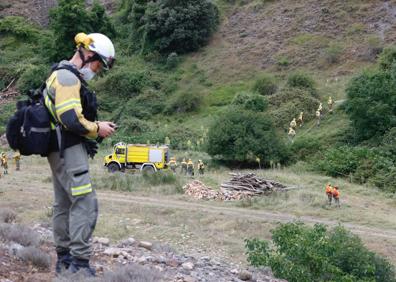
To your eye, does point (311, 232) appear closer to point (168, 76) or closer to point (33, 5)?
point (168, 76)

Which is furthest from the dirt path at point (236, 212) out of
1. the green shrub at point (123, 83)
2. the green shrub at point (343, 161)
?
the green shrub at point (123, 83)

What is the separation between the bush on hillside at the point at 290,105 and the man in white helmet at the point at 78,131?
83.3 feet

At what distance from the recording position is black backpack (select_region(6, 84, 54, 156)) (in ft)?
14.0

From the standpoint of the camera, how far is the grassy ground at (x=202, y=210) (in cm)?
1180

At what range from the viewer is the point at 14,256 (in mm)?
5281

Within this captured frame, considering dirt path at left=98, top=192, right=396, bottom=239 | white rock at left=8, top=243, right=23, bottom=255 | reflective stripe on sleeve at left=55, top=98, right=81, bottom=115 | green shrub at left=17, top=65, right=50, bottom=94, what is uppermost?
green shrub at left=17, top=65, right=50, bottom=94

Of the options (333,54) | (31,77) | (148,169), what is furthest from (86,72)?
(31,77)

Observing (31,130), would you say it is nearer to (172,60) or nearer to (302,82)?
(302,82)

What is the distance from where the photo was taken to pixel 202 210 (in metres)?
16.0

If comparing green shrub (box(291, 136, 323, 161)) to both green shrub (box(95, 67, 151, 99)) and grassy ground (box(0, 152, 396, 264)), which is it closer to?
grassy ground (box(0, 152, 396, 264))

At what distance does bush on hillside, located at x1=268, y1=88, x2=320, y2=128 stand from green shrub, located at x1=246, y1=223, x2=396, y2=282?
2027 centimetres

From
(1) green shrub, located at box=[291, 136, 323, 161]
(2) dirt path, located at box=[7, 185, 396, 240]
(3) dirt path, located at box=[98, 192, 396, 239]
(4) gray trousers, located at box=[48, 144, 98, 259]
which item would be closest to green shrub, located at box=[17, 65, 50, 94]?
(1) green shrub, located at box=[291, 136, 323, 161]

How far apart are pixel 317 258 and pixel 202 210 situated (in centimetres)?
858

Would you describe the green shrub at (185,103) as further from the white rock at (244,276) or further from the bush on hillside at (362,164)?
the white rock at (244,276)
